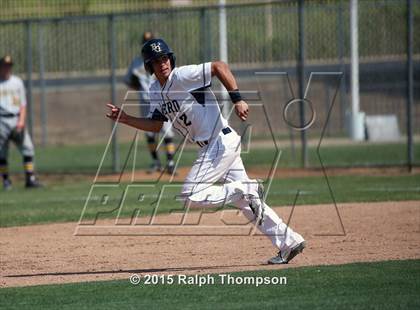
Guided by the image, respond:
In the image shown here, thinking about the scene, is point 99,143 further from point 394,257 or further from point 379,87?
point 394,257

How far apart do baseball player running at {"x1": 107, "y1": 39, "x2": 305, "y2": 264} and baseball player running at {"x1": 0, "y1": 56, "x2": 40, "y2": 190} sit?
925cm

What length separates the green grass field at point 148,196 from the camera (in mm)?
14055

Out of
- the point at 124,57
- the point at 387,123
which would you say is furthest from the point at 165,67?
the point at 124,57

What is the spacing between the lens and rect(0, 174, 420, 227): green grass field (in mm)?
14055

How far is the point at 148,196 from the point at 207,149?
7133 mm

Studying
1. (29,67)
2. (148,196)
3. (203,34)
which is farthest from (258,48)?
(148,196)

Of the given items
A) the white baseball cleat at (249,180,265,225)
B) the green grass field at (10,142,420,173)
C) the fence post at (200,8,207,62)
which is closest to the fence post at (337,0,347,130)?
the green grass field at (10,142,420,173)

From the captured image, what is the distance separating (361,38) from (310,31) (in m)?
1.77

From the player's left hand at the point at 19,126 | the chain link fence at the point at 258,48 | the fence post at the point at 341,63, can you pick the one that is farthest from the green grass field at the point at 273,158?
the player's left hand at the point at 19,126

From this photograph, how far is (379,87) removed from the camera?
71.8 feet

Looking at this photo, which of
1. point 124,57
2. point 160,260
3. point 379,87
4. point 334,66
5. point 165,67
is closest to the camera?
point 165,67

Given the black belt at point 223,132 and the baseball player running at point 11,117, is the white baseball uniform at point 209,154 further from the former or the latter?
the baseball player running at point 11,117

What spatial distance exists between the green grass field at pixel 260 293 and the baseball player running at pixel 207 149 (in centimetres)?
58

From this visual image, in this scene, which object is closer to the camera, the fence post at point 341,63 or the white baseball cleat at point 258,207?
the white baseball cleat at point 258,207
